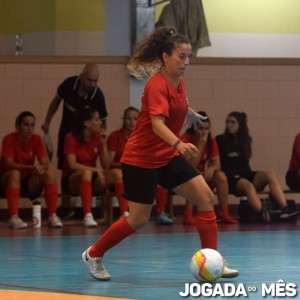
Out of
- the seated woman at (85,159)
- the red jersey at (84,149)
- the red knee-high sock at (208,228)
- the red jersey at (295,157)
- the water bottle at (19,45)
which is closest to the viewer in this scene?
the red knee-high sock at (208,228)

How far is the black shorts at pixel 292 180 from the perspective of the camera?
1399 cm

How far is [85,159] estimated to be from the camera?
1320cm

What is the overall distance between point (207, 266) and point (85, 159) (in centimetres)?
660

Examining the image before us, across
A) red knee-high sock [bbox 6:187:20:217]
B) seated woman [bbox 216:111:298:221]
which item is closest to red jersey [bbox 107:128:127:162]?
seated woman [bbox 216:111:298:221]

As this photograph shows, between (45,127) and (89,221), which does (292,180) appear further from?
(45,127)

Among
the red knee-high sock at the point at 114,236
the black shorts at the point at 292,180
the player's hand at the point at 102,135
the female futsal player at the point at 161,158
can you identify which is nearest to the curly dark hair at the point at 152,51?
the female futsal player at the point at 161,158

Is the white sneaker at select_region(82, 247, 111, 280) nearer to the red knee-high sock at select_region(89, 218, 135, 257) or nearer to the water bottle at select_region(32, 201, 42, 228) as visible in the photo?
the red knee-high sock at select_region(89, 218, 135, 257)

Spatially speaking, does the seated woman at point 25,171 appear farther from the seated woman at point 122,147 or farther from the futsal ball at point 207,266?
the futsal ball at point 207,266

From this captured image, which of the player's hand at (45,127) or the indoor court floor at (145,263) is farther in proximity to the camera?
the player's hand at (45,127)

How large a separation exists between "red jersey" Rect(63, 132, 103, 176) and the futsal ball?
251 inches

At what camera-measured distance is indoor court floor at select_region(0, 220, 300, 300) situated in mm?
6512

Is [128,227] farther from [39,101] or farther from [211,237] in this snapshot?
[39,101]

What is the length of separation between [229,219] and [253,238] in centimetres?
232

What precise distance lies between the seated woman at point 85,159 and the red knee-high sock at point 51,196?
350 mm
